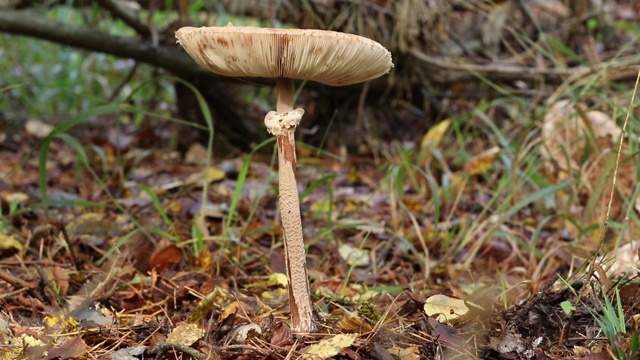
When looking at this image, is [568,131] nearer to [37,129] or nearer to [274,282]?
[274,282]

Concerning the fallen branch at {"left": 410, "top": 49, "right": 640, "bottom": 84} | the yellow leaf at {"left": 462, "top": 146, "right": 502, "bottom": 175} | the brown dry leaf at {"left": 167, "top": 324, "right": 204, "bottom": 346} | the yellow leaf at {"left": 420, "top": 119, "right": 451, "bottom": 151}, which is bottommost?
the yellow leaf at {"left": 462, "top": 146, "right": 502, "bottom": 175}

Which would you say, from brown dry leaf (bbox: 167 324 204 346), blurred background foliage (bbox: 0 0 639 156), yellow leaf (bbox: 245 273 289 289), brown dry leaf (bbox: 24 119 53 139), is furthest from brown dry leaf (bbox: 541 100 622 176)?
brown dry leaf (bbox: 24 119 53 139)

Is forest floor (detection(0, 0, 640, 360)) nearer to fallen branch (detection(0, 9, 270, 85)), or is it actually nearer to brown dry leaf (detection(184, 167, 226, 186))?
brown dry leaf (detection(184, 167, 226, 186))

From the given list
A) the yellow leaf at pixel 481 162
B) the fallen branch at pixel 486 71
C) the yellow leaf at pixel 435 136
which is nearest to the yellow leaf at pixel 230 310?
the yellow leaf at pixel 481 162

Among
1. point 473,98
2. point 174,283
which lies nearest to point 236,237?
point 174,283

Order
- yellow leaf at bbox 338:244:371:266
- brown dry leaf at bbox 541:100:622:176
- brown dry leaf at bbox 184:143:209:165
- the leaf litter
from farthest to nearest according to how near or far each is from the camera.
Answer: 1. brown dry leaf at bbox 184:143:209:165
2. brown dry leaf at bbox 541:100:622:176
3. yellow leaf at bbox 338:244:371:266
4. the leaf litter

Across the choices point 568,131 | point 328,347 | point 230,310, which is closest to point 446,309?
point 328,347

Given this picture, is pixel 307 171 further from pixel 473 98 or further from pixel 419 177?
pixel 473 98

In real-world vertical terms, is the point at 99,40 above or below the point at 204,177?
above
